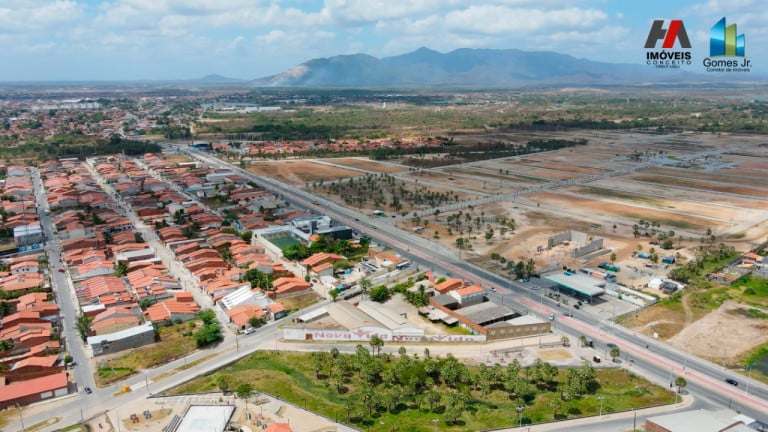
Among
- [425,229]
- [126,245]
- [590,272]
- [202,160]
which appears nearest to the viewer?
[590,272]

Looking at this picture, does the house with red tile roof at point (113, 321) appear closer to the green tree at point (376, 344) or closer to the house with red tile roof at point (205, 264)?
the house with red tile roof at point (205, 264)

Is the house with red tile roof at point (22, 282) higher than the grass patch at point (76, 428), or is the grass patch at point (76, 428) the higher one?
the house with red tile roof at point (22, 282)

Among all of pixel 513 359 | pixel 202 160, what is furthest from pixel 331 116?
pixel 513 359

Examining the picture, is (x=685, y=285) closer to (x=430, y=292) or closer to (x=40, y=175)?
(x=430, y=292)

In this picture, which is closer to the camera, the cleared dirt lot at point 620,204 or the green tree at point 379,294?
the green tree at point 379,294

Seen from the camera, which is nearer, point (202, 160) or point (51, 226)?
point (51, 226)

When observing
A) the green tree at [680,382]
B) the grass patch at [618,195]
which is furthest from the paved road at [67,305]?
the grass patch at [618,195]

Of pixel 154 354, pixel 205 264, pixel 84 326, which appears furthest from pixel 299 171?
pixel 154 354
